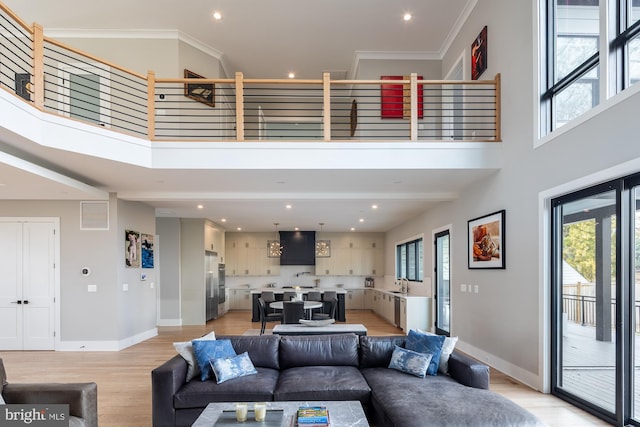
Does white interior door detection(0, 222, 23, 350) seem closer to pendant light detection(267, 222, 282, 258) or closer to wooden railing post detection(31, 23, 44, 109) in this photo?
wooden railing post detection(31, 23, 44, 109)

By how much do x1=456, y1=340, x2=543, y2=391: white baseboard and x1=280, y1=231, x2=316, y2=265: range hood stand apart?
750cm

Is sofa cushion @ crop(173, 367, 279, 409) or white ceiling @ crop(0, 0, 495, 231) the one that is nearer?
sofa cushion @ crop(173, 367, 279, 409)

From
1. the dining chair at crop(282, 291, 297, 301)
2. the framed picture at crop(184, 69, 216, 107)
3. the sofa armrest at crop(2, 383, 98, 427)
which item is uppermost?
the framed picture at crop(184, 69, 216, 107)

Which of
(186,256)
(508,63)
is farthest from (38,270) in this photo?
(508,63)

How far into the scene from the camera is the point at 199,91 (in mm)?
7680

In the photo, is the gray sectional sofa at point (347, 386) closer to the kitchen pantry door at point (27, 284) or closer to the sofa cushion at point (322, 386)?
the sofa cushion at point (322, 386)

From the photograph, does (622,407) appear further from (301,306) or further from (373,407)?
(301,306)

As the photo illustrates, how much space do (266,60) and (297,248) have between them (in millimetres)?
6531

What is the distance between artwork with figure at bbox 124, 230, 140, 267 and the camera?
7492mm

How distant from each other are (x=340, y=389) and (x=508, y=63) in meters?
4.42

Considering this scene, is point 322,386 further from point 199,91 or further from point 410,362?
point 199,91

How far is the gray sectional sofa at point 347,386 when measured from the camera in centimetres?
286

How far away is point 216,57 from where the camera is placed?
8180 millimetres

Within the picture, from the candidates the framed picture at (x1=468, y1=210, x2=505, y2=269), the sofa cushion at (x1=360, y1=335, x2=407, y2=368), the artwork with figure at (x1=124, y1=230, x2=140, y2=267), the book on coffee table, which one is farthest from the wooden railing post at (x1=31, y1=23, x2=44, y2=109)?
the framed picture at (x1=468, y1=210, x2=505, y2=269)
